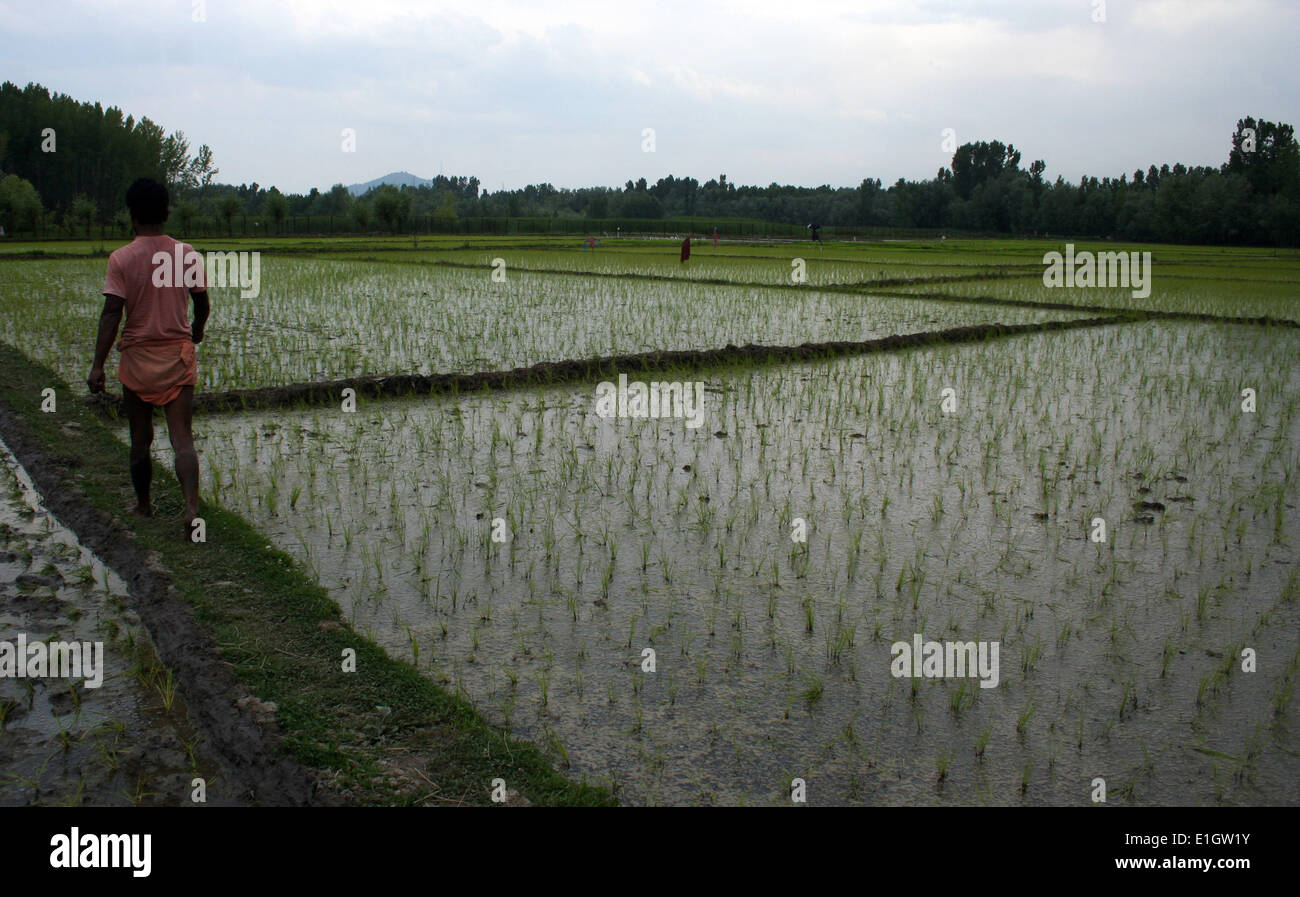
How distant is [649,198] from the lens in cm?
5903

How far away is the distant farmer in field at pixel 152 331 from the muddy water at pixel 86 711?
1.73 feet

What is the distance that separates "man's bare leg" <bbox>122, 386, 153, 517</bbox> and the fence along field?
0.36 m

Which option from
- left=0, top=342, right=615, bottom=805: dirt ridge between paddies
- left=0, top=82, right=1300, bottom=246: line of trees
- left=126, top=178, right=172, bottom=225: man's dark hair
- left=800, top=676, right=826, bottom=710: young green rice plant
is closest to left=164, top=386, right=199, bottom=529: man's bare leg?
left=0, top=342, right=615, bottom=805: dirt ridge between paddies

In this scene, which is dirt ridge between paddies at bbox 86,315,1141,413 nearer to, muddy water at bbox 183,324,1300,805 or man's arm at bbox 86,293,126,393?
muddy water at bbox 183,324,1300,805

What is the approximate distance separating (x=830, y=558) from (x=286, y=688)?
2.17 metres

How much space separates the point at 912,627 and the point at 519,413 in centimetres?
373

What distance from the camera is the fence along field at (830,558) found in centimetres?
238
